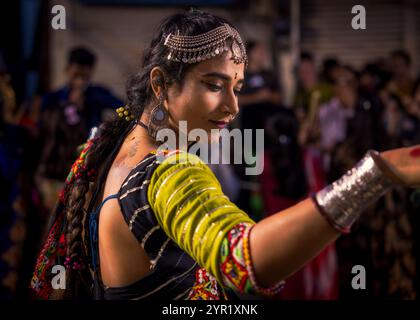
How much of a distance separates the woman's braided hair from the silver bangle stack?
638mm

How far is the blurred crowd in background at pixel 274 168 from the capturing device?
5359 mm

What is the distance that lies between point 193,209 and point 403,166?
46 centimetres

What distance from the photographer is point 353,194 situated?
1521 millimetres

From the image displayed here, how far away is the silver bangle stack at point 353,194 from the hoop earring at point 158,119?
25.0 inches

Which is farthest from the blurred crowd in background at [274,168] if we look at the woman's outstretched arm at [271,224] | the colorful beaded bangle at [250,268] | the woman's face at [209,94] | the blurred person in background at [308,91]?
the colorful beaded bangle at [250,268]

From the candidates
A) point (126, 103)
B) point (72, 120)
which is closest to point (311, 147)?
point (72, 120)

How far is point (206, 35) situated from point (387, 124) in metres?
4.06

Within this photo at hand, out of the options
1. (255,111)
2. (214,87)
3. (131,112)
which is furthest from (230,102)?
(255,111)

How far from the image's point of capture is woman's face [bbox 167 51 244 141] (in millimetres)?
1955

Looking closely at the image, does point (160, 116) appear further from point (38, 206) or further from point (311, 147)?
point (311, 147)

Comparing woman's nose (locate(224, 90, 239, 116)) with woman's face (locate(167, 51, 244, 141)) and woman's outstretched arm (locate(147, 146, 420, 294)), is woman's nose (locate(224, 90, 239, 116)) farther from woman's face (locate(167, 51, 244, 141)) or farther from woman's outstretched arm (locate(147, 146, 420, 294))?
woman's outstretched arm (locate(147, 146, 420, 294))

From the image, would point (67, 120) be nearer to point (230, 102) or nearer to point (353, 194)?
point (230, 102)

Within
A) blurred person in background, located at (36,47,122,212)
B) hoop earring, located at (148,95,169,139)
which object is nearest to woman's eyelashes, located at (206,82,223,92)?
hoop earring, located at (148,95,169,139)
